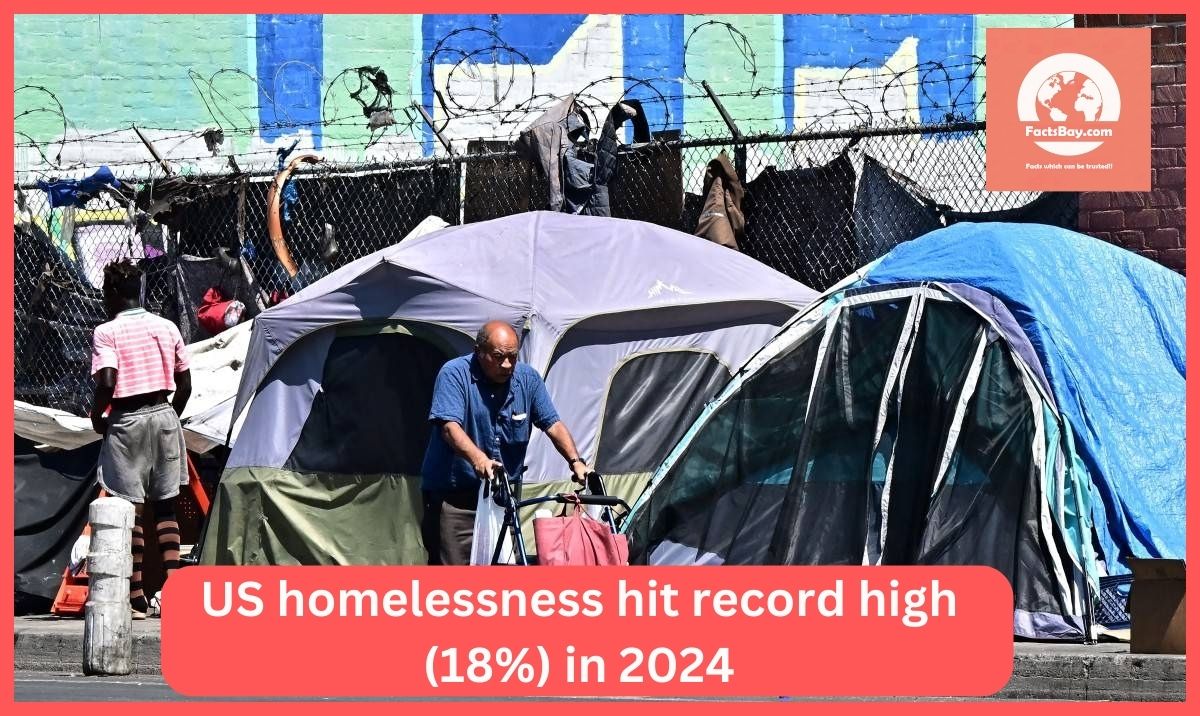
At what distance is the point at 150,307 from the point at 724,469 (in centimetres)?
639

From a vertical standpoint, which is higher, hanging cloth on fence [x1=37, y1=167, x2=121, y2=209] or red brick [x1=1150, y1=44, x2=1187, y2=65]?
red brick [x1=1150, y1=44, x2=1187, y2=65]

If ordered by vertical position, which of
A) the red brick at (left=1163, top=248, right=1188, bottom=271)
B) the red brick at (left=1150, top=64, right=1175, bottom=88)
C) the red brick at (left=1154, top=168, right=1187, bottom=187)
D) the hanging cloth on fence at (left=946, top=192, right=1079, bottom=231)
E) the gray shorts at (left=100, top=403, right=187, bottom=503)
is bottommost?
the gray shorts at (left=100, top=403, right=187, bottom=503)

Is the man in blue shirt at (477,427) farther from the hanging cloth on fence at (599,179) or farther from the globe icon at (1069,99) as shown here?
the globe icon at (1069,99)

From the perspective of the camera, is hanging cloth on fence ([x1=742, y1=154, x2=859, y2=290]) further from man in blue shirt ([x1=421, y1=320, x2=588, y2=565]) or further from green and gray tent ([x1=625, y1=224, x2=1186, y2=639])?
man in blue shirt ([x1=421, y1=320, x2=588, y2=565])

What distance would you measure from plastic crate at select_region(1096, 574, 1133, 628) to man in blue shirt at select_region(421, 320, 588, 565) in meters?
2.75

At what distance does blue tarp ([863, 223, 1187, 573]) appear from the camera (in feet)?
32.0

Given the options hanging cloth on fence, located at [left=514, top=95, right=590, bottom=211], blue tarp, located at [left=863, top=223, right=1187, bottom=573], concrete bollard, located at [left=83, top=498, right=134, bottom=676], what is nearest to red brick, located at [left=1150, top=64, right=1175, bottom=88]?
blue tarp, located at [left=863, top=223, right=1187, bottom=573]

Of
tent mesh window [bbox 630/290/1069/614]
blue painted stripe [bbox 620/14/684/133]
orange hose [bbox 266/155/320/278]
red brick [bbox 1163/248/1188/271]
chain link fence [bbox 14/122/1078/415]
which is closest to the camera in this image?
tent mesh window [bbox 630/290/1069/614]

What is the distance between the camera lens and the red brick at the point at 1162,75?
11875mm

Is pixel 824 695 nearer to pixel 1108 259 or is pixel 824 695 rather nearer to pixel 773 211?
pixel 1108 259

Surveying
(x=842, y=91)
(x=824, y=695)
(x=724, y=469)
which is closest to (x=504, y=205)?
(x=724, y=469)

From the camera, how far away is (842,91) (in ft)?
68.7

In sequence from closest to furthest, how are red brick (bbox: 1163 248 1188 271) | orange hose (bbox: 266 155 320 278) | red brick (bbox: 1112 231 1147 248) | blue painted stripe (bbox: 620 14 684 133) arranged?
red brick (bbox: 1163 248 1188 271) < red brick (bbox: 1112 231 1147 248) < orange hose (bbox: 266 155 320 278) < blue painted stripe (bbox: 620 14 684 133)

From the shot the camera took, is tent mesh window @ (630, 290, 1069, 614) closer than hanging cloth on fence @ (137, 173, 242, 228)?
Yes
